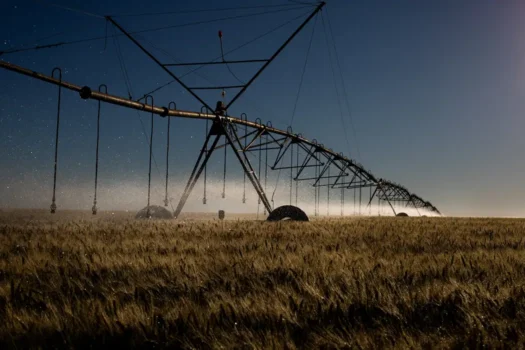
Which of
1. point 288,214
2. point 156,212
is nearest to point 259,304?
point 288,214

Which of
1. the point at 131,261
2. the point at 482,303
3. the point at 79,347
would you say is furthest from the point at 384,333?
the point at 131,261

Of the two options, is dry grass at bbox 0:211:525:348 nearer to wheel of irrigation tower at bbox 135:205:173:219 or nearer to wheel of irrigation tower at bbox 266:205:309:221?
wheel of irrigation tower at bbox 266:205:309:221

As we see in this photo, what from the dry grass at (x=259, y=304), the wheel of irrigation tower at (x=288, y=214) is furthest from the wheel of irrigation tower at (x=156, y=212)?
the dry grass at (x=259, y=304)

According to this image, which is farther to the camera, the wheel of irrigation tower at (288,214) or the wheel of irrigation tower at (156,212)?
the wheel of irrigation tower at (156,212)

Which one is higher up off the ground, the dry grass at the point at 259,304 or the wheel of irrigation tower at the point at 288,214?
the wheel of irrigation tower at the point at 288,214

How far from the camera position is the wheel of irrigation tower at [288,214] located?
19.7 m

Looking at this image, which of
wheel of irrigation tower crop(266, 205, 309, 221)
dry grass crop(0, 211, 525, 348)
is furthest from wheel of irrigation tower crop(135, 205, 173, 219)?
dry grass crop(0, 211, 525, 348)

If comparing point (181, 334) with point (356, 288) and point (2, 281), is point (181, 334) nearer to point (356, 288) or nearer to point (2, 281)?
point (356, 288)

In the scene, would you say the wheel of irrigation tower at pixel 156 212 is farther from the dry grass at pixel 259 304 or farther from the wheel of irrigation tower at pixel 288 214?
the dry grass at pixel 259 304

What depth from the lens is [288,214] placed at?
19875mm

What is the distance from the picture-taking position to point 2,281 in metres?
4.24

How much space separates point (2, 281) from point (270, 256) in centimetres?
297

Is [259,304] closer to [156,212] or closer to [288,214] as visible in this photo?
[288,214]

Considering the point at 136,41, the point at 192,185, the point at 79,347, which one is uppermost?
the point at 136,41
